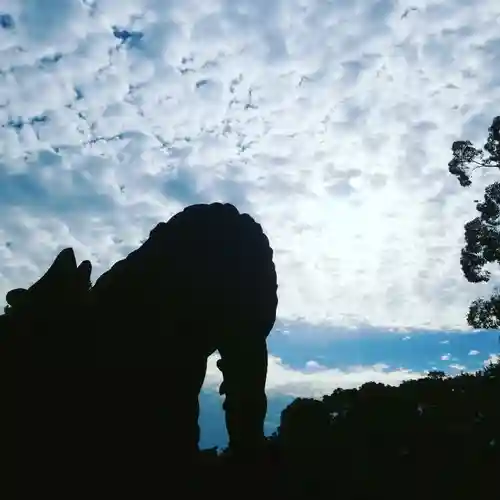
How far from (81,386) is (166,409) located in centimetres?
117

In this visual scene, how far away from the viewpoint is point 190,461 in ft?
25.8

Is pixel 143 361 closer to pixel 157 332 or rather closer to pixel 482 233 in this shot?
pixel 157 332

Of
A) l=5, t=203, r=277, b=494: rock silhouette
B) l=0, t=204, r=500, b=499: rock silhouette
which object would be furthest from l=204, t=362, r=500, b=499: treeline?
l=5, t=203, r=277, b=494: rock silhouette

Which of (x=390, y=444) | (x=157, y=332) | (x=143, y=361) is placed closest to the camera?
(x=143, y=361)

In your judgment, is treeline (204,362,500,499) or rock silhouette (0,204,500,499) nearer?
rock silhouette (0,204,500,499)

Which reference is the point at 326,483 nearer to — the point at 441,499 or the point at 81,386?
the point at 441,499

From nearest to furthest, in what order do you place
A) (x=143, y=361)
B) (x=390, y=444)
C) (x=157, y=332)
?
(x=143, y=361), (x=157, y=332), (x=390, y=444)

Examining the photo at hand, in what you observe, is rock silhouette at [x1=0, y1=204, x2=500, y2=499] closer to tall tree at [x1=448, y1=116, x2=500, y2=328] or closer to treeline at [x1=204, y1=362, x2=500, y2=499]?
treeline at [x1=204, y1=362, x2=500, y2=499]

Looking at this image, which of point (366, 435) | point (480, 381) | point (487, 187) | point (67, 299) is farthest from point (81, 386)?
point (487, 187)

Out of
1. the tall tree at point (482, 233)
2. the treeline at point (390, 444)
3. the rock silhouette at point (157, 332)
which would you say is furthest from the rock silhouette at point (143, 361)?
the tall tree at point (482, 233)

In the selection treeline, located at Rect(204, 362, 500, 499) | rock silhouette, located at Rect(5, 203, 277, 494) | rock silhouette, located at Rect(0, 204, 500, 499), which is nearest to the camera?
rock silhouette, located at Rect(0, 204, 500, 499)

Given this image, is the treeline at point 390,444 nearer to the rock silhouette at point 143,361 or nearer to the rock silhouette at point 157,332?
the rock silhouette at point 143,361

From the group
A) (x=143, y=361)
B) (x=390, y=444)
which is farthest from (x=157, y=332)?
(x=390, y=444)

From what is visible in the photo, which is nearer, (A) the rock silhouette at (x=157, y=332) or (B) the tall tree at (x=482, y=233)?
(A) the rock silhouette at (x=157, y=332)
